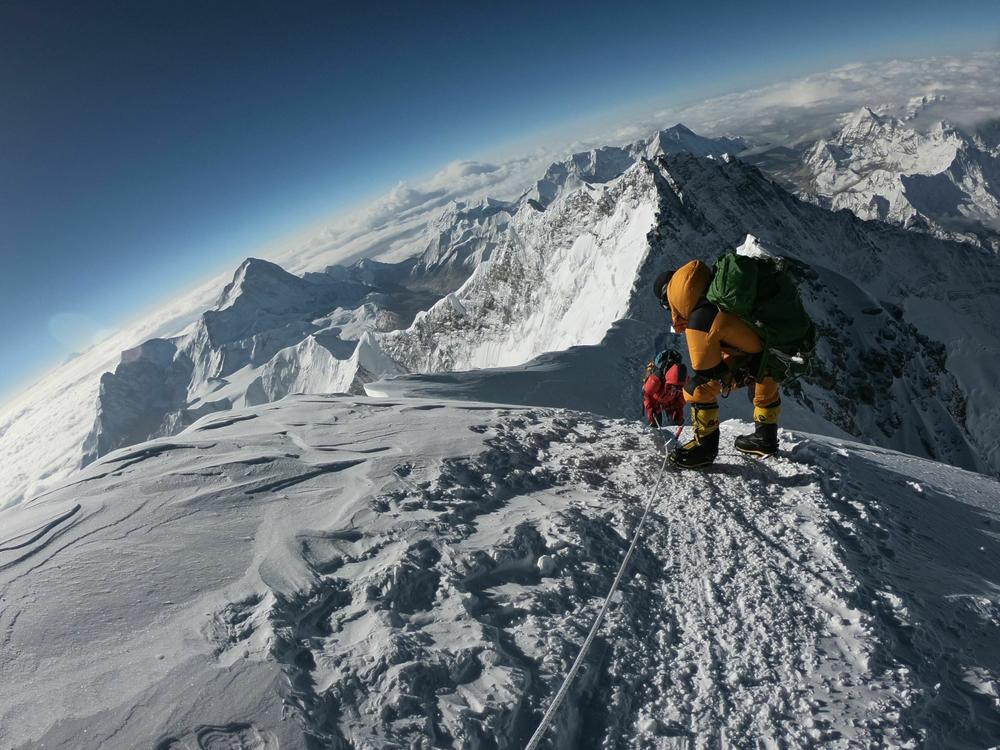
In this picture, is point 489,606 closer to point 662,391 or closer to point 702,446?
point 702,446

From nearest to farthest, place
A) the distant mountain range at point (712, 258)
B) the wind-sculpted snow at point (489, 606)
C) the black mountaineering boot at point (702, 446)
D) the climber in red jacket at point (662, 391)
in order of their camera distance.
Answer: the wind-sculpted snow at point (489, 606), the black mountaineering boot at point (702, 446), the climber in red jacket at point (662, 391), the distant mountain range at point (712, 258)

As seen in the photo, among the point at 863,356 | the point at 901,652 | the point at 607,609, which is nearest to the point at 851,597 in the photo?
the point at 901,652

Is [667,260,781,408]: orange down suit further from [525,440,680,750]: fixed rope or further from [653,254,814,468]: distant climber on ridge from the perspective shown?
[525,440,680,750]: fixed rope

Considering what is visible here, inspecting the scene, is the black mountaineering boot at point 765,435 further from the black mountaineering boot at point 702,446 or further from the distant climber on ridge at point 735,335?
the black mountaineering boot at point 702,446

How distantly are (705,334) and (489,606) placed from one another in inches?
171

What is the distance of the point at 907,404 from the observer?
55.3 meters

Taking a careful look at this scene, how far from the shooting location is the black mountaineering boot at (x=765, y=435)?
6.84 m

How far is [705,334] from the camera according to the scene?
655 centimetres

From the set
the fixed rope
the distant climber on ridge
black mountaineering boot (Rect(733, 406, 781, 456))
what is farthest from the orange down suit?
the fixed rope

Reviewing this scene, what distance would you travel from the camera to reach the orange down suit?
6531 millimetres

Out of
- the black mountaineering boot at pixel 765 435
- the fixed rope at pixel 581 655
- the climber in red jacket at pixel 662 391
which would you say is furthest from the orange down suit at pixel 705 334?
the fixed rope at pixel 581 655

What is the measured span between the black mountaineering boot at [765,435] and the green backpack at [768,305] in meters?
0.52

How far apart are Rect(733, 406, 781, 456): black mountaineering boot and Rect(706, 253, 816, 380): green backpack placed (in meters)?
0.52

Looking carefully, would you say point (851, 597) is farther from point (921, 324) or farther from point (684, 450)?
point (921, 324)
